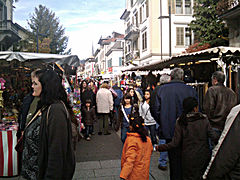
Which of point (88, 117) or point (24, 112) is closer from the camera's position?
point (24, 112)

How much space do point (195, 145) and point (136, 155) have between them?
81cm

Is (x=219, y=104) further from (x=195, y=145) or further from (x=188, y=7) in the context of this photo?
(x=188, y=7)

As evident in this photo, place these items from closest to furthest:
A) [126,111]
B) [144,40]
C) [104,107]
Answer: [126,111] < [104,107] < [144,40]

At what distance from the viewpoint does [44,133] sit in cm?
210

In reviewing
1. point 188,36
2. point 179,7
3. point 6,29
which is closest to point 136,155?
point 6,29

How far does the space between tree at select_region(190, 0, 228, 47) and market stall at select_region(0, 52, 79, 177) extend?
13.3 metres

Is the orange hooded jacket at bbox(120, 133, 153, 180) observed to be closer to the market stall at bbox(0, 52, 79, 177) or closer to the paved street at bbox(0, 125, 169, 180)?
the paved street at bbox(0, 125, 169, 180)

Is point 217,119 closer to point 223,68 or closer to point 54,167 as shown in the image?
point 223,68

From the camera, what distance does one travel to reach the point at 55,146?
6.72ft

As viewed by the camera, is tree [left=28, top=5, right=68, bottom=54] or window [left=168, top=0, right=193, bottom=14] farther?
tree [left=28, top=5, right=68, bottom=54]

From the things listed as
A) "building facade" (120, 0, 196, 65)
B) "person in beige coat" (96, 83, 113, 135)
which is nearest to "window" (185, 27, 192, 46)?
"building facade" (120, 0, 196, 65)

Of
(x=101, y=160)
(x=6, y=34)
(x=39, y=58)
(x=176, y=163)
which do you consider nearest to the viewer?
(x=176, y=163)

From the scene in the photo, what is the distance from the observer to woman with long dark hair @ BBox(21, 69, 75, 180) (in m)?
2.04

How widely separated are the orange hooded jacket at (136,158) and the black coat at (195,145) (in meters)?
0.52
